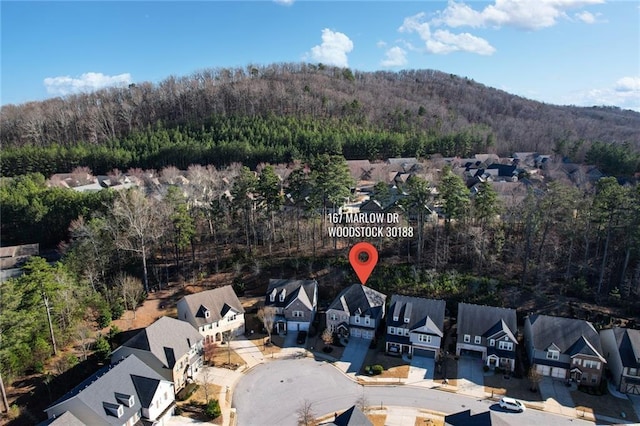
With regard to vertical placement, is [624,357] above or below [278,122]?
below

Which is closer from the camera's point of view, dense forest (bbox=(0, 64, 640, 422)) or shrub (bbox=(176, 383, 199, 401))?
shrub (bbox=(176, 383, 199, 401))

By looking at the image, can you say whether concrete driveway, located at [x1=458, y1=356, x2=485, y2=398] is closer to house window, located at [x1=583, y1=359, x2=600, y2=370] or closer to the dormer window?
house window, located at [x1=583, y1=359, x2=600, y2=370]

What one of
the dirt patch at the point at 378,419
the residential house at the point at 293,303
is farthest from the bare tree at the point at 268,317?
the dirt patch at the point at 378,419

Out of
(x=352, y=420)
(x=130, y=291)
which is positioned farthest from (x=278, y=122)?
(x=352, y=420)

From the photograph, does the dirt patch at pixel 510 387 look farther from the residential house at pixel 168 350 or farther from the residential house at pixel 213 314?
the residential house at pixel 168 350

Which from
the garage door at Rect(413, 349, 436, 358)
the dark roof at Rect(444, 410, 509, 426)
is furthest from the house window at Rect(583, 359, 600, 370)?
the dark roof at Rect(444, 410, 509, 426)

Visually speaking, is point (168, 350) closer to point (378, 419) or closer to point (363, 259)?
point (378, 419)

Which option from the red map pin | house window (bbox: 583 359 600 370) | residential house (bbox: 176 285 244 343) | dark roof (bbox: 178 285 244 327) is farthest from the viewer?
the red map pin
